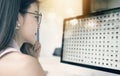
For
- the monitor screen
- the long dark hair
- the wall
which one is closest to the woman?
the long dark hair

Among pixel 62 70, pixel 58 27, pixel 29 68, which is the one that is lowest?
pixel 62 70

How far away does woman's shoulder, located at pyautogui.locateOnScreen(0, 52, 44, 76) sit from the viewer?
56 centimetres

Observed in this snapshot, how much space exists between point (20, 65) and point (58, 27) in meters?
0.73

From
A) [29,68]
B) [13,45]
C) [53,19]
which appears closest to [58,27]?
[53,19]

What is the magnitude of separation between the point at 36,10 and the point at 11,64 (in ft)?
1.22

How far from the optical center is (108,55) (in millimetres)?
739

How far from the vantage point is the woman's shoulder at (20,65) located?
56 cm

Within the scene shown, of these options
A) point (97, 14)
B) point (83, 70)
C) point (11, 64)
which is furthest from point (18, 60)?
point (83, 70)

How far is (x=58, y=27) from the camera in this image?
1270 mm

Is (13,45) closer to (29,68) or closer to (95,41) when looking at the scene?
(29,68)

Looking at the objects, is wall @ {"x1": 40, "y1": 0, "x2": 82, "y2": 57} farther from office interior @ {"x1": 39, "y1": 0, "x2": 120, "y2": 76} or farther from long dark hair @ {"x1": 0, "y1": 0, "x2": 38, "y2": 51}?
long dark hair @ {"x1": 0, "y1": 0, "x2": 38, "y2": 51}

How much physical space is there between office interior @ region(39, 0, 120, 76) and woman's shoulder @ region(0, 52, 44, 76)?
447 millimetres

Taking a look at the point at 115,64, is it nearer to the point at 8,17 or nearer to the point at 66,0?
the point at 8,17

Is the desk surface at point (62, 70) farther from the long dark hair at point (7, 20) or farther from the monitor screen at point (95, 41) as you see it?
the long dark hair at point (7, 20)
